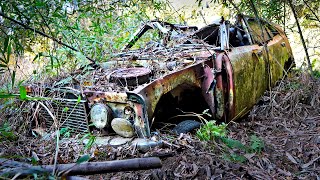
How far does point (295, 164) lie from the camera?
294 centimetres

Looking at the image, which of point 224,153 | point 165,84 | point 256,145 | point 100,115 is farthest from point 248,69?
point 100,115

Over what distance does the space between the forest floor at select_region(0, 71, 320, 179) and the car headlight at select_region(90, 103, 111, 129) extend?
245mm

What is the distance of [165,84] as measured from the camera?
3238 millimetres

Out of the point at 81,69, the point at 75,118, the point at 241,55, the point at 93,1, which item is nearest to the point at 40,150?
the point at 75,118

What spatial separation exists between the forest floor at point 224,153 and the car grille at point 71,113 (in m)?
0.20

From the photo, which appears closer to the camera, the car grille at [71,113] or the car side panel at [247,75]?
the car grille at [71,113]

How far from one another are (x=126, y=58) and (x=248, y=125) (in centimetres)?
175

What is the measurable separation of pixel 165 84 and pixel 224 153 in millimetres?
854

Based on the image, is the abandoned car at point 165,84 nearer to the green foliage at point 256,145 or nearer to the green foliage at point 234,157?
the green foliage at point 256,145

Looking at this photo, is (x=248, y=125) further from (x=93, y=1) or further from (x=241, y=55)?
(x=93, y=1)

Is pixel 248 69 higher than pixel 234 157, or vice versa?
pixel 248 69

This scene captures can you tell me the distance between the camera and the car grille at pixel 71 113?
327 centimetres

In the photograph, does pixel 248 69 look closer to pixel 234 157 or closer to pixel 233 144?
pixel 233 144

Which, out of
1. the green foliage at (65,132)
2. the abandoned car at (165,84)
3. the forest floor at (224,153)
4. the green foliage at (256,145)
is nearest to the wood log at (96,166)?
the forest floor at (224,153)
